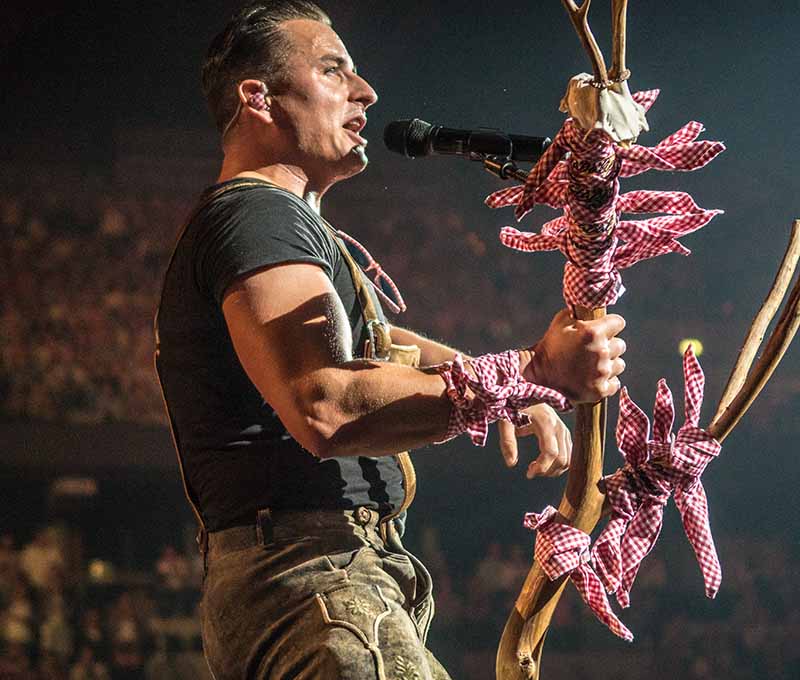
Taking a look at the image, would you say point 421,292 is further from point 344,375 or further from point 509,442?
point 344,375

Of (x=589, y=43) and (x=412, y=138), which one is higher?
(x=589, y=43)

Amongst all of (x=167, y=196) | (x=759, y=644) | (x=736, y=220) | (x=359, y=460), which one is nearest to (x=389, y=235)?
(x=167, y=196)

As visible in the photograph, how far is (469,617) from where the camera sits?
3691mm

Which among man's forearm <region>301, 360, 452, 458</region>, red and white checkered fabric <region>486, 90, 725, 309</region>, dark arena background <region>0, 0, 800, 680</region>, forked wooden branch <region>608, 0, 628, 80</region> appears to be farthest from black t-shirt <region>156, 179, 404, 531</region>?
dark arena background <region>0, 0, 800, 680</region>

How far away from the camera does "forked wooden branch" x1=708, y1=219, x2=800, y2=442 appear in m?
1.11

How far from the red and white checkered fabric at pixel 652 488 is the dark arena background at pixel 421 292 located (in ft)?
7.90

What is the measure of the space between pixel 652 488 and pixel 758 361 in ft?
0.61

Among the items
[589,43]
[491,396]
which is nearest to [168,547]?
[491,396]

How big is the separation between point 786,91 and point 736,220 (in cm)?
54

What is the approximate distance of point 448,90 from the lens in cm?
359

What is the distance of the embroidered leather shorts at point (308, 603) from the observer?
41.7 inches

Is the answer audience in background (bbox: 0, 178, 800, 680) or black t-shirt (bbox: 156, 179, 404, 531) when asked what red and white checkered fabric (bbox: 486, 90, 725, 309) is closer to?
black t-shirt (bbox: 156, 179, 404, 531)

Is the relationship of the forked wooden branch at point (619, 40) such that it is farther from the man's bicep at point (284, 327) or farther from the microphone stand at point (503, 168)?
the man's bicep at point (284, 327)

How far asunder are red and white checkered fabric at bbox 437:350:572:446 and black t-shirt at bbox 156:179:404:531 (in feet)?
0.72
